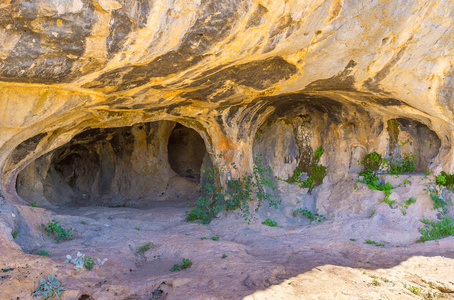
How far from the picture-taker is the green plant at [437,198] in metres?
6.77

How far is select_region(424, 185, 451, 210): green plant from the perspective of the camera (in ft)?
22.2

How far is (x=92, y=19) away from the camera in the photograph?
3516mm

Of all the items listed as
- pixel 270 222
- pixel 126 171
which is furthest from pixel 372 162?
pixel 126 171

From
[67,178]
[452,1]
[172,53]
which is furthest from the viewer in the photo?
[67,178]

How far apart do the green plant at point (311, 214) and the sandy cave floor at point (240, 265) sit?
73 cm

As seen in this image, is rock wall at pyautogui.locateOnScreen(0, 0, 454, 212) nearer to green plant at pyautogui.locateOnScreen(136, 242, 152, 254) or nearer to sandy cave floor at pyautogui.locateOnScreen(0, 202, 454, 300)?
sandy cave floor at pyautogui.locateOnScreen(0, 202, 454, 300)

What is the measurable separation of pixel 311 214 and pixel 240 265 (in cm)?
398

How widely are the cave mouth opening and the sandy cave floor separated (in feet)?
16.3

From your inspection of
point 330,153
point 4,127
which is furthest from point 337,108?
point 4,127

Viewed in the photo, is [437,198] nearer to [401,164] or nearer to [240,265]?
[401,164]

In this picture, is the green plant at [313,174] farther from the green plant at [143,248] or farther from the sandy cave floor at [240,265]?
the green plant at [143,248]

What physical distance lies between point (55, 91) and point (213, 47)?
101 inches

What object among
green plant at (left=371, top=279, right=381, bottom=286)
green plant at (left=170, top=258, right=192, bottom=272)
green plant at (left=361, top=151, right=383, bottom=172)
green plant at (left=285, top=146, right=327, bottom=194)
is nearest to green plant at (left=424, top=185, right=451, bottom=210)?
green plant at (left=361, top=151, right=383, bottom=172)

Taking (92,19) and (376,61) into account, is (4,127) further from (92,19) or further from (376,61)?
(376,61)
